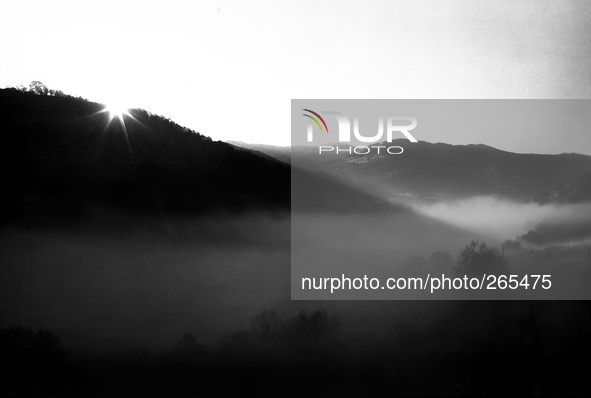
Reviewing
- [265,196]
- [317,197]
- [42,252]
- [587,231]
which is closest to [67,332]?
[42,252]

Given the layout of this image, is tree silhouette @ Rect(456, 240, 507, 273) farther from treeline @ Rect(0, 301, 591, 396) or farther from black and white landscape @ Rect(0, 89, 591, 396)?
treeline @ Rect(0, 301, 591, 396)

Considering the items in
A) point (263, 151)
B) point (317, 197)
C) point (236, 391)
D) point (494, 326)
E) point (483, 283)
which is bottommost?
point (236, 391)

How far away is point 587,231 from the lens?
32.7ft

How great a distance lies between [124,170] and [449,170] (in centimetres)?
654

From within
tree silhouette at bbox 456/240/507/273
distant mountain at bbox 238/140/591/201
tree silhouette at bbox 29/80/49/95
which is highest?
tree silhouette at bbox 29/80/49/95

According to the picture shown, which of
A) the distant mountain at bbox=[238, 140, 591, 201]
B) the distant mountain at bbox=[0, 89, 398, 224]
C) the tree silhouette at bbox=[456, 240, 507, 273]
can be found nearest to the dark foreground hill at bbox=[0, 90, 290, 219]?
the distant mountain at bbox=[0, 89, 398, 224]

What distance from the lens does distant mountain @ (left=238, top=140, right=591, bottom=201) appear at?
10125 millimetres

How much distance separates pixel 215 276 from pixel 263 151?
2.64m

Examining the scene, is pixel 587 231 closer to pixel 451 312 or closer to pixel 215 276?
pixel 451 312

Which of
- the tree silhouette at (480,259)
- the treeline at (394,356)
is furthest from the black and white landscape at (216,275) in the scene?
the tree silhouette at (480,259)

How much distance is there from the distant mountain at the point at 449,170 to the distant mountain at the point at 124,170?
0.43 meters

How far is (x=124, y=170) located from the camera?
32.8 feet

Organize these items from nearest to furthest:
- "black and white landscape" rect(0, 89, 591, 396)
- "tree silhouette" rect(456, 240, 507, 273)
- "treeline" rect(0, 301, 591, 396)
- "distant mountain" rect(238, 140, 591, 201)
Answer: "black and white landscape" rect(0, 89, 591, 396) → "treeline" rect(0, 301, 591, 396) → "tree silhouette" rect(456, 240, 507, 273) → "distant mountain" rect(238, 140, 591, 201)

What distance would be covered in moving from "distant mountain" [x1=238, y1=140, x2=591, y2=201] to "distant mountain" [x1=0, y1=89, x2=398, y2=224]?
426 mm
